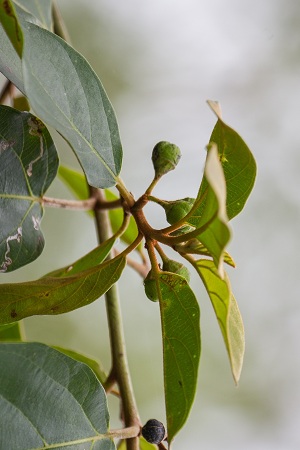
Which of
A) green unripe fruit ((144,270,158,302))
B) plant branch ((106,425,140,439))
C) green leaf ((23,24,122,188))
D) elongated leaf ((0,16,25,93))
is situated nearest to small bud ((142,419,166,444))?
plant branch ((106,425,140,439))

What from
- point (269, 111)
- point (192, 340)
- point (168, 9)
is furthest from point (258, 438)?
point (192, 340)

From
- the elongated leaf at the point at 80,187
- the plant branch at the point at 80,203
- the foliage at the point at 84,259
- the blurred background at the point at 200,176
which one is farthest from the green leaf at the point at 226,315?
the blurred background at the point at 200,176

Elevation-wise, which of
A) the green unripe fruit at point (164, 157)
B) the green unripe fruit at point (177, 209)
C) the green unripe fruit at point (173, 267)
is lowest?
the green unripe fruit at point (173, 267)

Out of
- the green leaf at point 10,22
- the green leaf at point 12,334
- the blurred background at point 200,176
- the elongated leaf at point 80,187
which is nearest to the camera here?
the green leaf at point 10,22

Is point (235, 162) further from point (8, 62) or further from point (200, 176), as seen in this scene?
point (200, 176)

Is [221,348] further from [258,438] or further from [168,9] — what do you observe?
[168,9]

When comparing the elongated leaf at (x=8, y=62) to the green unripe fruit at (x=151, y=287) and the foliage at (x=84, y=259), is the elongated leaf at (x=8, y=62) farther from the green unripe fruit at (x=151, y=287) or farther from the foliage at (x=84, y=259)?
the green unripe fruit at (x=151, y=287)

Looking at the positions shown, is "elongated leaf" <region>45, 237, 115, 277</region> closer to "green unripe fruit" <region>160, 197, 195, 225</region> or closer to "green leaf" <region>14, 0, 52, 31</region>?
"green unripe fruit" <region>160, 197, 195, 225</region>
